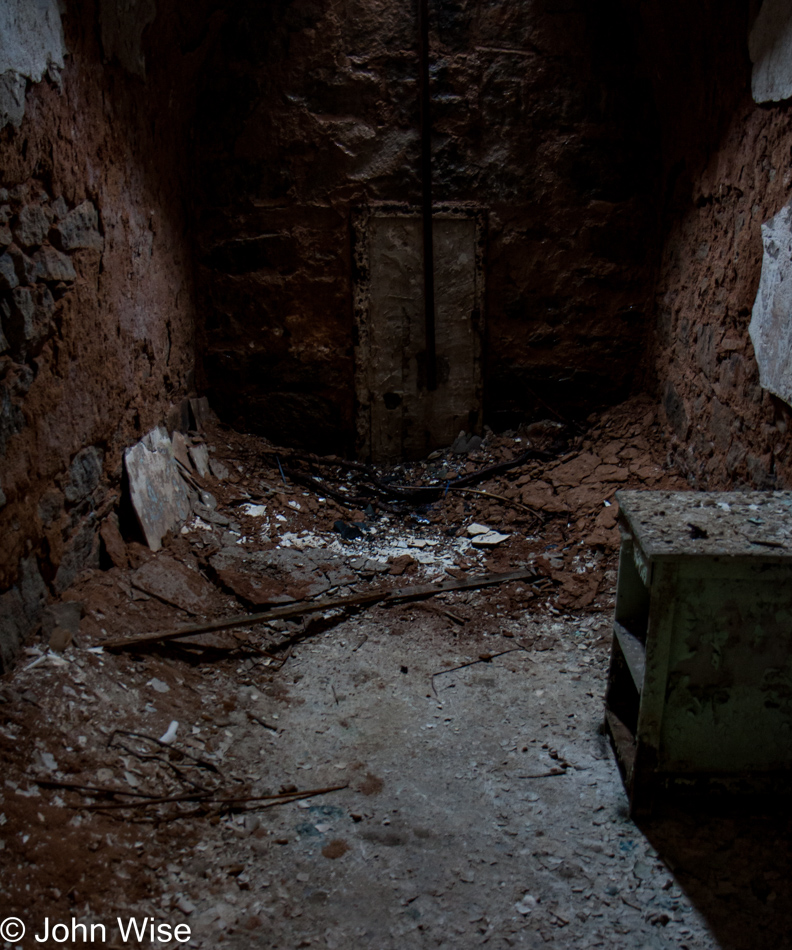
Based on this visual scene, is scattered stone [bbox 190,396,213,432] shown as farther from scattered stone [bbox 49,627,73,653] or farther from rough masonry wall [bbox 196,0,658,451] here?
scattered stone [bbox 49,627,73,653]

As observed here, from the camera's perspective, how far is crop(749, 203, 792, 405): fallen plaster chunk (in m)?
2.38

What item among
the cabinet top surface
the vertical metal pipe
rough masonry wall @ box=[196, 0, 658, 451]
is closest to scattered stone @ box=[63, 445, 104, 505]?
rough masonry wall @ box=[196, 0, 658, 451]

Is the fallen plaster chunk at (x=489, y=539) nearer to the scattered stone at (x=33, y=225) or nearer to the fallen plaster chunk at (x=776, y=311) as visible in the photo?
the fallen plaster chunk at (x=776, y=311)

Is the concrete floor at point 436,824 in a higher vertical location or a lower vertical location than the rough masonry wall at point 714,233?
lower

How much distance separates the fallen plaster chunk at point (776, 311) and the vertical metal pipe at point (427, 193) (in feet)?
5.78

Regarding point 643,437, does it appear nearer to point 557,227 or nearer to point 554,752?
point 557,227

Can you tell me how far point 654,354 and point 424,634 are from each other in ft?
7.52

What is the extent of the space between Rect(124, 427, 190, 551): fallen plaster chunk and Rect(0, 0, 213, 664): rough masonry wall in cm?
6

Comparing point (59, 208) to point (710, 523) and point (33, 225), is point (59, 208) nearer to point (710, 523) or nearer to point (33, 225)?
point (33, 225)

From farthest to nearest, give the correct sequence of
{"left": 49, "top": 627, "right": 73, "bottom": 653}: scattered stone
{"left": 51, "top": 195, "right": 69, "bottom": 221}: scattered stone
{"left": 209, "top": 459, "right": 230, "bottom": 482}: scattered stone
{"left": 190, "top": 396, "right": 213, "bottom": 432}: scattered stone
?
{"left": 190, "top": 396, "right": 213, "bottom": 432}: scattered stone, {"left": 209, "top": 459, "right": 230, "bottom": 482}: scattered stone, {"left": 51, "top": 195, "right": 69, "bottom": 221}: scattered stone, {"left": 49, "top": 627, "right": 73, "bottom": 653}: scattered stone

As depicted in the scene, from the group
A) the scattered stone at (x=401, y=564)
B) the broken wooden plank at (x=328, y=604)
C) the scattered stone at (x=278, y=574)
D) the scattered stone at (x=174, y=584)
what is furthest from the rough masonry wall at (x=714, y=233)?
the scattered stone at (x=174, y=584)

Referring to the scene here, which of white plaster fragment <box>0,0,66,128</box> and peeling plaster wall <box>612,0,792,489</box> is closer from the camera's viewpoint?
white plaster fragment <box>0,0,66,128</box>

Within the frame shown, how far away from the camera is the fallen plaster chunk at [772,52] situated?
7.86 feet

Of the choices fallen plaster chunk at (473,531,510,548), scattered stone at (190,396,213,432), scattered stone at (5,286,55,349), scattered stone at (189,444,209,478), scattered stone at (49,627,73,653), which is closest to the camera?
scattered stone at (5,286,55,349)
